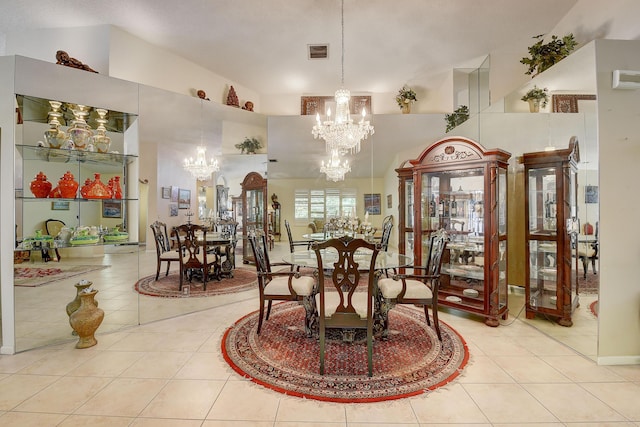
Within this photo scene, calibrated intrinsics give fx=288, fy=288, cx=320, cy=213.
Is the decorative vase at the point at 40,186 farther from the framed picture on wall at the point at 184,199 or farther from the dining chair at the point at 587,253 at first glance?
the dining chair at the point at 587,253

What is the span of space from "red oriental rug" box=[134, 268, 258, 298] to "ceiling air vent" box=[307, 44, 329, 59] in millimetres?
3680

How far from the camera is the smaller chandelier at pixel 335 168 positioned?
5.33 metres

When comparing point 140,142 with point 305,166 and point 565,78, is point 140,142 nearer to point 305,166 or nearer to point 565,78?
point 305,166

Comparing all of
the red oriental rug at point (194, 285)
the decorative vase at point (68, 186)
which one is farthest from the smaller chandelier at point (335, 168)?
the decorative vase at point (68, 186)

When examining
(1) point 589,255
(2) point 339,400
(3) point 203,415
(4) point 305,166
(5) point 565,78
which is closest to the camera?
(3) point 203,415

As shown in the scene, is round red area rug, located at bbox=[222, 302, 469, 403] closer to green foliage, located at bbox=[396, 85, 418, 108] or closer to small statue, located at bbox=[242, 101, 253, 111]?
small statue, located at bbox=[242, 101, 253, 111]

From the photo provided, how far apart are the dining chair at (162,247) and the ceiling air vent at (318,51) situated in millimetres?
3264

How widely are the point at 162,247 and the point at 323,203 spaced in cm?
290

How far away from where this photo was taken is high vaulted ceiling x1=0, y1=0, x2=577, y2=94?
332 cm

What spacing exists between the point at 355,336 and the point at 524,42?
4781 millimetres

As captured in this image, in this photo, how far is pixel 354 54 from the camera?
4.43 m

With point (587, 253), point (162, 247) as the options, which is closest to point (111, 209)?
point (162, 247)

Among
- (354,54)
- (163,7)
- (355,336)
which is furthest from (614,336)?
(163,7)

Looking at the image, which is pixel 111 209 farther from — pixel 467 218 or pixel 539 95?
pixel 539 95
